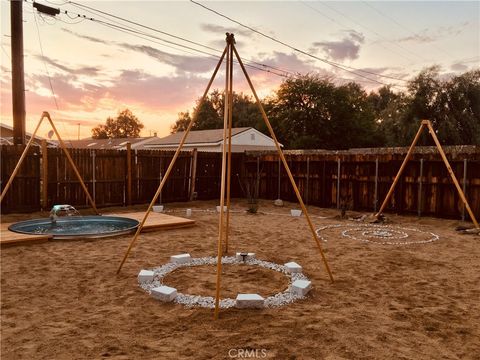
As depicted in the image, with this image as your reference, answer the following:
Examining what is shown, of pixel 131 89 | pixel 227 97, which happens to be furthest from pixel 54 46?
pixel 227 97

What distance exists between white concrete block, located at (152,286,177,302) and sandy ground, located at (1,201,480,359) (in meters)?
0.09

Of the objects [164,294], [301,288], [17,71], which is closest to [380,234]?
[301,288]

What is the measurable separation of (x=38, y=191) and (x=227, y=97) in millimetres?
8748

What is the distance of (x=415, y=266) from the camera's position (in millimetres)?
5965

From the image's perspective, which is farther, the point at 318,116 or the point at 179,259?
the point at 318,116

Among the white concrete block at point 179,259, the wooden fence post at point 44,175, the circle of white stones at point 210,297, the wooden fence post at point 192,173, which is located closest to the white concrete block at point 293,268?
the circle of white stones at point 210,297

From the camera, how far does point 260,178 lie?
15578 mm

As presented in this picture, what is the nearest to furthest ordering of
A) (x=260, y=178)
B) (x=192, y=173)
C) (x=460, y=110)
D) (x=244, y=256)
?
(x=244, y=256), (x=192, y=173), (x=260, y=178), (x=460, y=110)

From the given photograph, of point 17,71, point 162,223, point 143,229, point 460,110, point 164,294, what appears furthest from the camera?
point 460,110

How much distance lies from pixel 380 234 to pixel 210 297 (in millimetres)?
5727

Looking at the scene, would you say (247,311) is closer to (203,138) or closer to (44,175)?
(44,175)

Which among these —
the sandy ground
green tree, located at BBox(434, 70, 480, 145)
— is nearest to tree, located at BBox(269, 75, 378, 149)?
green tree, located at BBox(434, 70, 480, 145)

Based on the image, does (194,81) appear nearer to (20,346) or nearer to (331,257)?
(331,257)

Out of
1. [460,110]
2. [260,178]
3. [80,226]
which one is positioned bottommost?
[80,226]
